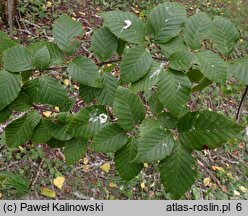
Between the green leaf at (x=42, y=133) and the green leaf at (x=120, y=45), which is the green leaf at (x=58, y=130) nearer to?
the green leaf at (x=42, y=133)

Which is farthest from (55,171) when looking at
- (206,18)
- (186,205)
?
(206,18)

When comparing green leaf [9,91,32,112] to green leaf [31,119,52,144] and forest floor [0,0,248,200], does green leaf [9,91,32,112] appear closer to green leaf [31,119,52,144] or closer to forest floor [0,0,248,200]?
green leaf [31,119,52,144]

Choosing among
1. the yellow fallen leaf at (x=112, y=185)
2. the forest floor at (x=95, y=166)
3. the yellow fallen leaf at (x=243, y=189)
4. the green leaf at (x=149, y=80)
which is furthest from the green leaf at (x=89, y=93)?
the yellow fallen leaf at (x=243, y=189)

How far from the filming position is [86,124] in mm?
981

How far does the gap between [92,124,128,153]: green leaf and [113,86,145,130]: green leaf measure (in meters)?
0.03

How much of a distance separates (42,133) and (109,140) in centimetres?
26

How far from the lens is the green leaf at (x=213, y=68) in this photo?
0.92 metres

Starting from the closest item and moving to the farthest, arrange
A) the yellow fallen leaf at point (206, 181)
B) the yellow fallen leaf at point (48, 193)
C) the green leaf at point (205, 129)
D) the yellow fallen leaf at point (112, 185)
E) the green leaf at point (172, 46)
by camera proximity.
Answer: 1. the green leaf at point (205, 129)
2. the green leaf at point (172, 46)
3. the yellow fallen leaf at point (48, 193)
4. the yellow fallen leaf at point (112, 185)
5. the yellow fallen leaf at point (206, 181)

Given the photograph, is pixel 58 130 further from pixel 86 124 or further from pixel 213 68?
pixel 213 68

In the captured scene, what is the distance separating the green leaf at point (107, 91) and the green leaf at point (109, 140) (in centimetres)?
8

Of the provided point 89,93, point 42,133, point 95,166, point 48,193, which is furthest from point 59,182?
point 89,93

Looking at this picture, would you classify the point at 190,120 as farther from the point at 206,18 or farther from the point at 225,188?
the point at 225,188

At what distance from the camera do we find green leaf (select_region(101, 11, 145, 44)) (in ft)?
3.17

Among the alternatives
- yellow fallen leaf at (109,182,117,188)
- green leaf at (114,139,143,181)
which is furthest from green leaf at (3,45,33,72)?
yellow fallen leaf at (109,182,117,188)
